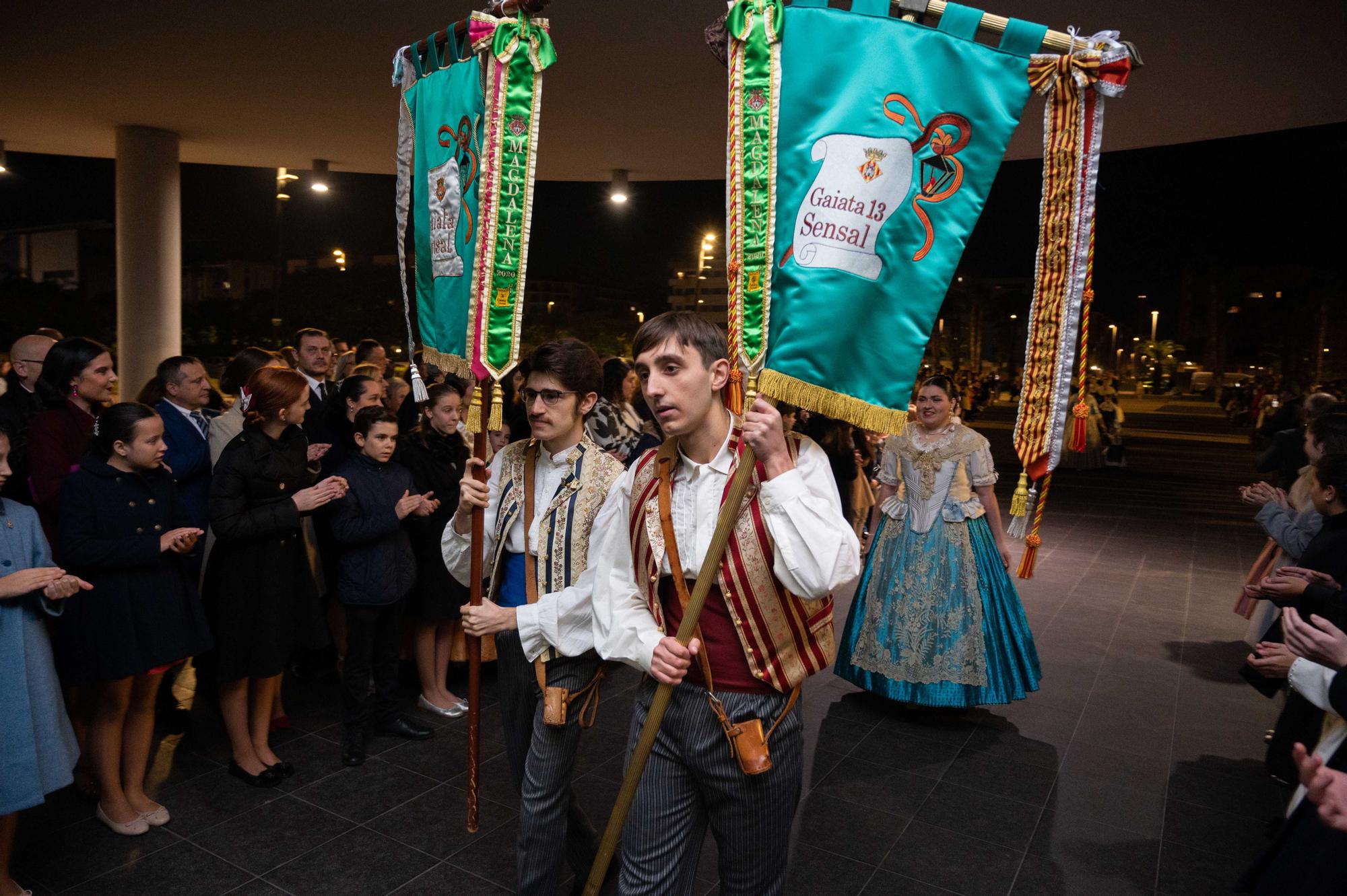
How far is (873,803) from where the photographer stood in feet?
13.0

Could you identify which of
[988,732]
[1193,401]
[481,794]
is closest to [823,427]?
[988,732]

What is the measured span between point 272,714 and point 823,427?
18.1 feet

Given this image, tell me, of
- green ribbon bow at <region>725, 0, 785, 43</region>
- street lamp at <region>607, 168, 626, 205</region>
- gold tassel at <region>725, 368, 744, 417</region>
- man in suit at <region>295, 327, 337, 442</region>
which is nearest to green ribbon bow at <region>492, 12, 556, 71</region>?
green ribbon bow at <region>725, 0, 785, 43</region>

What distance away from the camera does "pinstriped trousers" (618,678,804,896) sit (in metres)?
2.12

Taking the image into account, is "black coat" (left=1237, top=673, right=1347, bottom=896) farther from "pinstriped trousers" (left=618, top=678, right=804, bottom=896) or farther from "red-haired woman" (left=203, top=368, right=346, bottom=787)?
"red-haired woman" (left=203, top=368, right=346, bottom=787)

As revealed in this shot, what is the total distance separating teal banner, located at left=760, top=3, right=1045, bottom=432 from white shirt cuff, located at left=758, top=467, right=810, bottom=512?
0.21m

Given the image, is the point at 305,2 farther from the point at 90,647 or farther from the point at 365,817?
the point at 365,817

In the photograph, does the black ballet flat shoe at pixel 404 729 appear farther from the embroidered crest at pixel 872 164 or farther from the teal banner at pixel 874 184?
the embroidered crest at pixel 872 164

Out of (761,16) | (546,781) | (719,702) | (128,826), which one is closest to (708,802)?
(719,702)

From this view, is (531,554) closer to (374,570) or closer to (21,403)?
(374,570)

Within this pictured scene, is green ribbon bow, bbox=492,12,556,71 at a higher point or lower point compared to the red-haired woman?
higher

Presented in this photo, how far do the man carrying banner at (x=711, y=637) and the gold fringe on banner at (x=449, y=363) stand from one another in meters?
0.70

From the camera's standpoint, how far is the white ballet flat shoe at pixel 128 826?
3498 millimetres

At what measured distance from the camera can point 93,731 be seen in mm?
3506
